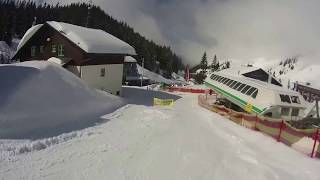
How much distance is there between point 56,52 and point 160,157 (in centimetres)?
2412

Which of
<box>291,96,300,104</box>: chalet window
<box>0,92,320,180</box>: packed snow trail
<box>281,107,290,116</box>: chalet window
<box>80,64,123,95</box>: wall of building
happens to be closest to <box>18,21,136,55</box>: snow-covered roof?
<box>80,64,123,95</box>: wall of building

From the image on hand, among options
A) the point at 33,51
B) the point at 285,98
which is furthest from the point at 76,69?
the point at 285,98

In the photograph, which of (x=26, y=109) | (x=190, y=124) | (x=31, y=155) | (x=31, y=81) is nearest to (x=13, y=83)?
(x=31, y=81)

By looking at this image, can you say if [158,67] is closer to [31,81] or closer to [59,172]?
[31,81]

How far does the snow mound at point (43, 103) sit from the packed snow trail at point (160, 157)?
179 cm

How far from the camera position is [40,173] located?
11820 millimetres

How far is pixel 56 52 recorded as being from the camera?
117 ft

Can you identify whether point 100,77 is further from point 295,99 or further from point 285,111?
point 295,99

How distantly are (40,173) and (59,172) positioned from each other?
62 centimetres

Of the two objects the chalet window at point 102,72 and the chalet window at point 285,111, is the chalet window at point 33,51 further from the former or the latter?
the chalet window at point 285,111

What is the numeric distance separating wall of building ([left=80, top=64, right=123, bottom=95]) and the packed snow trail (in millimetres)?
12467

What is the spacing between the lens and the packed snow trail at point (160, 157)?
1254 centimetres

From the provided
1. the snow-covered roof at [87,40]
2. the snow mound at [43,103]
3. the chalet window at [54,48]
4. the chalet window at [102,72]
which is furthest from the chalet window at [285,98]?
the chalet window at [54,48]

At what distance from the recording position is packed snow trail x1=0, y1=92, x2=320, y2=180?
1254 centimetres
